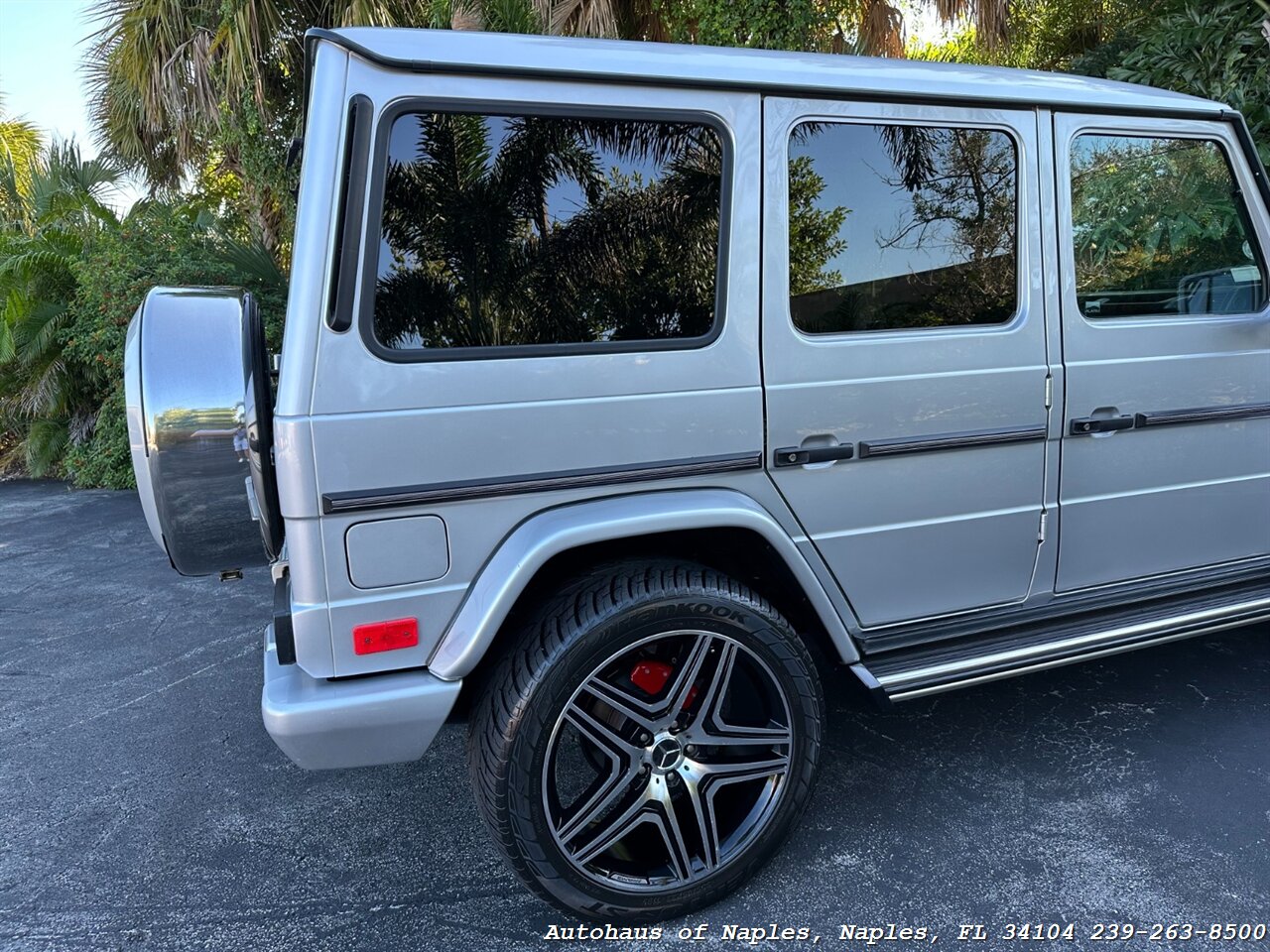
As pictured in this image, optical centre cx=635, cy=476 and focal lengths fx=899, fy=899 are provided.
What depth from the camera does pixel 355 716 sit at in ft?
6.93

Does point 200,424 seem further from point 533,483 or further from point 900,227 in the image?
point 900,227

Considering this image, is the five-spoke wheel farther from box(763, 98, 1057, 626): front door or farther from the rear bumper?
box(763, 98, 1057, 626): front door

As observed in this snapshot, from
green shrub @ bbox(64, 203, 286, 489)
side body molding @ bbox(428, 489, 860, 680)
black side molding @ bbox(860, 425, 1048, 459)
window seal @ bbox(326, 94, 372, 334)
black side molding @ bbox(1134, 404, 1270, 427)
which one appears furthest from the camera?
green shrub @ bbox(64, 203, 286, 489)

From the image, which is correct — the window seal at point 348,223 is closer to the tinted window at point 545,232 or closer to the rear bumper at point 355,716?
the tinted window at point 545,232

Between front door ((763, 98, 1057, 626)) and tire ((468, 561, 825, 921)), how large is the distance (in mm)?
402

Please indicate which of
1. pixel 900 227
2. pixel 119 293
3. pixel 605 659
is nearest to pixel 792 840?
pixel 605 659

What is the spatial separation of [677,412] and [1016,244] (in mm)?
1219

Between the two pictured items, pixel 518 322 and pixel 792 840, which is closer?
pixel 518 322

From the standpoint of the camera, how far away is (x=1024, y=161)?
2.67 meters

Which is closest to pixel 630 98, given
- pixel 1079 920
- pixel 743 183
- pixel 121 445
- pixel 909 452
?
pixel 743 183

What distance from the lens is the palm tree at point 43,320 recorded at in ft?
28.3

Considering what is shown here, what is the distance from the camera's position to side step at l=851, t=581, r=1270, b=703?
258 centimetres

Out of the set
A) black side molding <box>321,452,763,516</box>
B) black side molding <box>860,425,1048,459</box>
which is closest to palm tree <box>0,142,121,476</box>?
black side molding <box>321,452,763,516</box>

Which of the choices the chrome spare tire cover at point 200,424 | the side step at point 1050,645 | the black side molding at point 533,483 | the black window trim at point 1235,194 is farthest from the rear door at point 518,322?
the black window trim at point 1235,194
